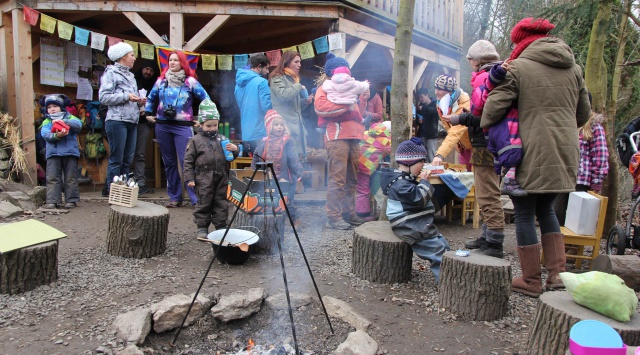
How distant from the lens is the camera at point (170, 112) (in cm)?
588

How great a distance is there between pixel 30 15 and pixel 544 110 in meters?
7.06

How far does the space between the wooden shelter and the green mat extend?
3.90m

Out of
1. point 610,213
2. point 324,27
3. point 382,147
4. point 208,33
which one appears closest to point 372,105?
point 324,27

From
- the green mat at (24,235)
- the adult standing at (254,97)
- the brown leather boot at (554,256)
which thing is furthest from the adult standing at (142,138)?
the brown leather boot at (554,256)

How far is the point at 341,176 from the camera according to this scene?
5.52 m

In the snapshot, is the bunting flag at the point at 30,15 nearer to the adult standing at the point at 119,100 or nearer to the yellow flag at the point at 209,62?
the adult standing at the point at 119,100

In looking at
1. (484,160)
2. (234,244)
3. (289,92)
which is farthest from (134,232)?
(484,160)

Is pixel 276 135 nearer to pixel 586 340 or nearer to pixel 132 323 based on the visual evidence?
pixel 132 323

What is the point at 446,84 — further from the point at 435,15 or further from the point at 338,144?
the point at 435,15

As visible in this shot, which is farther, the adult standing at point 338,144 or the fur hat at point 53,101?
the fur hat at point 53,101

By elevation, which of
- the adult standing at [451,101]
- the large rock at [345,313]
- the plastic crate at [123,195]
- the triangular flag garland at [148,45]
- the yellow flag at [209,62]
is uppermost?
the triangular flag garland at [148,45]

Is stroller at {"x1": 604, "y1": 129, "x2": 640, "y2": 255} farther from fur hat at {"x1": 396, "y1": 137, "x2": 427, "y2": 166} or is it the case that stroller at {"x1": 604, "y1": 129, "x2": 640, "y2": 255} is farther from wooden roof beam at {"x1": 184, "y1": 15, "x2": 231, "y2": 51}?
wooden roof beam at {"x1": 184, "y1": 15, "x2": 231, "y2": 51}

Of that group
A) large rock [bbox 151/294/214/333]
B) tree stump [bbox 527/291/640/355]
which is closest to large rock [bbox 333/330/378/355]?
tree stump [bbox 527/291/640/355]

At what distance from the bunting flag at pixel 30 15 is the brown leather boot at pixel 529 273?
23.6ft
